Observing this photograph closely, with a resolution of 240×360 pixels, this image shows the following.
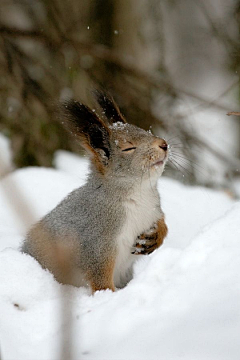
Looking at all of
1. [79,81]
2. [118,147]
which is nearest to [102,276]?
[118,147]

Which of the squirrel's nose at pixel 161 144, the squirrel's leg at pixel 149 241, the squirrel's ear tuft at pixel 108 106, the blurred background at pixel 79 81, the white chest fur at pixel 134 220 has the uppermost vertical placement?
the squirrel's ear tuft at pixel 108 106

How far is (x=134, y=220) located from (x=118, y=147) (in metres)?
0.38

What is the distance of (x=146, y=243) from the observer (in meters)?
2.93

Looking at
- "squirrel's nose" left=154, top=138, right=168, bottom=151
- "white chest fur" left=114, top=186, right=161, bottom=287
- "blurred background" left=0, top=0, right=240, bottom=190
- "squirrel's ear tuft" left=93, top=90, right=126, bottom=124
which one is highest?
"squirrel's ear tuft" left=93, top=90, right=126, bottom=124

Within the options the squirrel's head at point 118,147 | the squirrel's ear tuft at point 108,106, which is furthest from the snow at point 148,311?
the squirrel's ear tuft at point 108,106

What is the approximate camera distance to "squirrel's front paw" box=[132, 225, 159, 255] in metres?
2.92

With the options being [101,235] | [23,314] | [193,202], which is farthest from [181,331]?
[193,202]

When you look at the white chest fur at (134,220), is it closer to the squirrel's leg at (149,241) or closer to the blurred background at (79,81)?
the squirrel's leg at (149,241)

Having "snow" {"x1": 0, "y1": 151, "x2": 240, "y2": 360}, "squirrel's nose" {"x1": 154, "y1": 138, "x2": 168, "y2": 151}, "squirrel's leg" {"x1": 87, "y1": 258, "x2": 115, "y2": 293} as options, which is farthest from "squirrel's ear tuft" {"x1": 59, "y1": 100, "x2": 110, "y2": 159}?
"snow" {"x1": 0, "y1": 151, "x2": 240, "y2": 360}

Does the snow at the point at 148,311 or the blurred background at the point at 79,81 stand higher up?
the snow at the point at 148,311

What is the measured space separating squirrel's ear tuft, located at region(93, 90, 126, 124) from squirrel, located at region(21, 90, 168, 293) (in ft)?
0.48

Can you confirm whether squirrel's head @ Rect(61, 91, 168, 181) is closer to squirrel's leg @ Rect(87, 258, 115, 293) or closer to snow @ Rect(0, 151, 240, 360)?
squirrel's leg @ Rect(87, 258, 115, 293)

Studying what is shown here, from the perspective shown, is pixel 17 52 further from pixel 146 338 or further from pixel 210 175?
pixel 146 338

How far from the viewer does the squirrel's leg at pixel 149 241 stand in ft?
9.59
